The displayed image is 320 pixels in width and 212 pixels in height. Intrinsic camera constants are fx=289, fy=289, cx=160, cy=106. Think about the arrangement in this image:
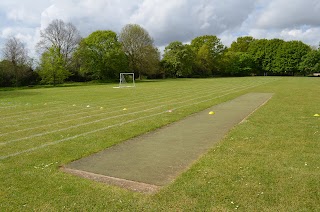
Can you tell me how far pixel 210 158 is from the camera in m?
6.21

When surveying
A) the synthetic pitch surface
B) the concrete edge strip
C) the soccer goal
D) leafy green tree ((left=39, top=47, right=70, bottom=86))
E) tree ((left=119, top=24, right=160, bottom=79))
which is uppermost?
tree ((left=119, top=24, right=160, bottom=79))

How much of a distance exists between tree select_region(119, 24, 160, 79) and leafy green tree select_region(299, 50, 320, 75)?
152ft

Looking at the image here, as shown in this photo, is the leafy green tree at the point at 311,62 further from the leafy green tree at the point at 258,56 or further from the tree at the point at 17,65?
the tree at the point at 17,65

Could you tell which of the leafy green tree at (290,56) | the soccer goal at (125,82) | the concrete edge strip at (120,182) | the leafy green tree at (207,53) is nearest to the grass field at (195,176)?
the concrete edge strip at (120,182)

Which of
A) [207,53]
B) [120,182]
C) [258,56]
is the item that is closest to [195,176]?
[120,182]

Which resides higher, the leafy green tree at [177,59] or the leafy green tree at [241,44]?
the leafy green tree at [241,44]

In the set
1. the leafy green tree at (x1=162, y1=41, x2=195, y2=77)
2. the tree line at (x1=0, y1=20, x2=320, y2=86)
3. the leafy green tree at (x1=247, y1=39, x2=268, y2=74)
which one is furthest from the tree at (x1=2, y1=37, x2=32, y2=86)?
the leafy green tree at (x1=247, y1=39, x2=268, y2=74)

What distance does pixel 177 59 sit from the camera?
76.1 metres

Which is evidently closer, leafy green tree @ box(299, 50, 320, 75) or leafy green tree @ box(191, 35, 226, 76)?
leafy green tree @ box(299, 50, 320, 75)

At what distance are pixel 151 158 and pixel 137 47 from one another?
2424 inches

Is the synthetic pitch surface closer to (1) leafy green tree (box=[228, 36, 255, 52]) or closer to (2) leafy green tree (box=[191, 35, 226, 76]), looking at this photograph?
(2) leafy green tree (box=[191, 35, 226, 76])

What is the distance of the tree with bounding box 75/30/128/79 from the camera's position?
58.3 metres

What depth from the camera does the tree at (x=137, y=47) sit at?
65625 millimetres

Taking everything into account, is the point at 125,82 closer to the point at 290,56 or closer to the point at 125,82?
the point at 125,82
